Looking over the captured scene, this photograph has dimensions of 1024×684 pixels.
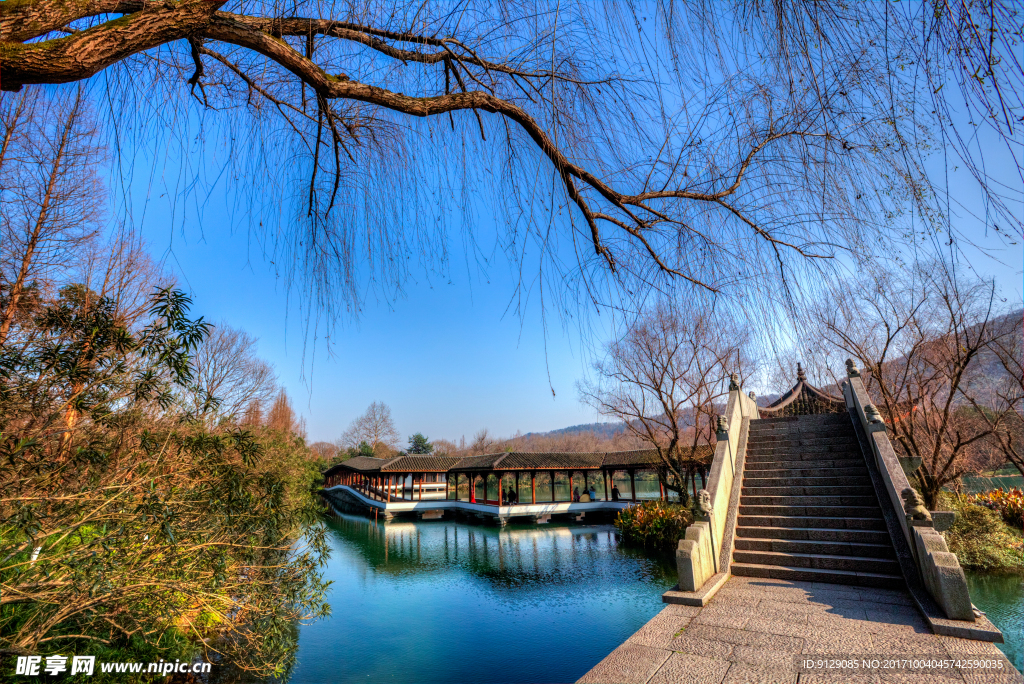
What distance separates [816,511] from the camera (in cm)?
588

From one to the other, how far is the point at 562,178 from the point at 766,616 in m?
4.12

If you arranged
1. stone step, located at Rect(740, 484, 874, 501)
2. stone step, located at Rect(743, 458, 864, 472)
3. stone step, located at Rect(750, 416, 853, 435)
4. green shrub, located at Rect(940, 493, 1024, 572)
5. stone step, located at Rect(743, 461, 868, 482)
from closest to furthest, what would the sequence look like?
stone step, located at Rect(740, 484, 874, 501)
stone step, located at Rect(743, 461, 868, 482)
stone step, located at Rect(743, 458, 864, 472)
stone step, located at Rect(750, 416, 853, 435)
green shrub, located at Rect(940, 493, 1024, 572)

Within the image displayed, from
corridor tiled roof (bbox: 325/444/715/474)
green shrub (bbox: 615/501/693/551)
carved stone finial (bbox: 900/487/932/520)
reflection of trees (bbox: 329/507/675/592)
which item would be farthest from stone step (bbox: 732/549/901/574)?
corridor tiled roof (bbox: 325/444/715/474)

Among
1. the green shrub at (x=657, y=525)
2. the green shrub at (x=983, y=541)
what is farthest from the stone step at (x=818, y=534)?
the green shrub at (x=657, y=525)

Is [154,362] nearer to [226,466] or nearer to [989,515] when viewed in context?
[226,466]

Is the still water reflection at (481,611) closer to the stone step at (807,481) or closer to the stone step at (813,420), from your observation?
the stone step at (807,481)

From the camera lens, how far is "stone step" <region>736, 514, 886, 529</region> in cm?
541

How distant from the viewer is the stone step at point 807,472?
6.45 metres

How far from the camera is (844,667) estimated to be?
2994mm

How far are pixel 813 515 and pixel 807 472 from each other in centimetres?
107

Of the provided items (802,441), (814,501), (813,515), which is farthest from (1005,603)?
(813,515)

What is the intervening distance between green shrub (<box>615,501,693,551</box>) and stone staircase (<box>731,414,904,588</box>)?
5.76 metres

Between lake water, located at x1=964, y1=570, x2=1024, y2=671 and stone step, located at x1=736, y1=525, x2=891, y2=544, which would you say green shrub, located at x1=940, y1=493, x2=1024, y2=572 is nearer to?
lake water, located at x1=964, y1=570, x2=1024, y2=671

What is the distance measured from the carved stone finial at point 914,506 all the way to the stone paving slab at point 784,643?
75 centimetres
